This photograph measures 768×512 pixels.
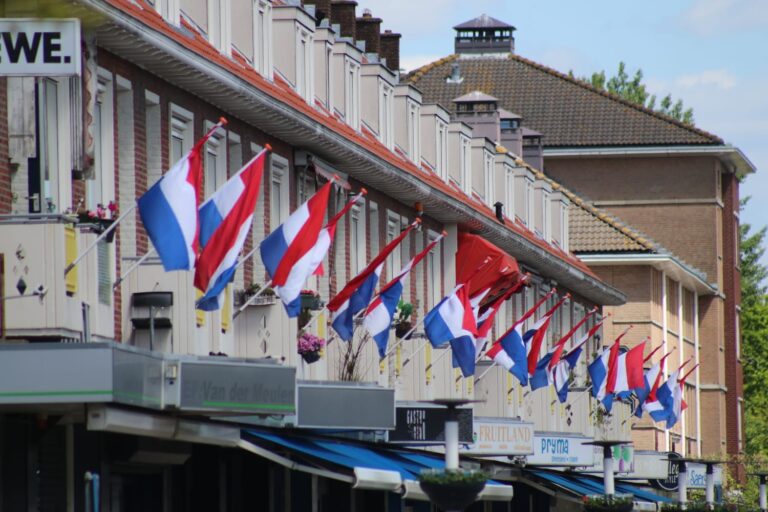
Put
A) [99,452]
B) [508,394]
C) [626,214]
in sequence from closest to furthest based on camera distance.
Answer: [99,452] < [508,394] < [626,214]

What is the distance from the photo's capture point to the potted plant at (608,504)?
3516 centimetres

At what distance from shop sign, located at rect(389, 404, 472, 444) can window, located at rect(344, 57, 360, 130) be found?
6.00m

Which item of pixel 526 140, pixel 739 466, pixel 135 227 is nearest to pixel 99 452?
pixel 135 227

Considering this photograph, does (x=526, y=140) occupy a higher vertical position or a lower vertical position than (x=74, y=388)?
higher

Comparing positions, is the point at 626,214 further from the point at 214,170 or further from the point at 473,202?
the point at 214,170

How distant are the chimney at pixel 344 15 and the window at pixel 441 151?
2515 millimetres

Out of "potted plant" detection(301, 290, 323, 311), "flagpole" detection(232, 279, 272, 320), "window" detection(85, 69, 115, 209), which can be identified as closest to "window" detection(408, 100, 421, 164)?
"potted plant" detection(301, 290, 323, 311)

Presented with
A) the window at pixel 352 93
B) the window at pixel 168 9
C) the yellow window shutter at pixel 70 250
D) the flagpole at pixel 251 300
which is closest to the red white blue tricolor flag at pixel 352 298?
the flagpole at pixel 251 300

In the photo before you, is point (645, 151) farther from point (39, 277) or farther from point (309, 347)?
point (39, 277)

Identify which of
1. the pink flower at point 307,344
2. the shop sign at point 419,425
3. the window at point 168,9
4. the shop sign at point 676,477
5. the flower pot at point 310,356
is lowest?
the shop sign at point 676,477

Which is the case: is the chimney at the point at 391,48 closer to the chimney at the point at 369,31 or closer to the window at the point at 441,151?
the chimney at the point at 369,31

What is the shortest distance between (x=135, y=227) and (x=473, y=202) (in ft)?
65.7

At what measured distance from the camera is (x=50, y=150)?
22.8 m

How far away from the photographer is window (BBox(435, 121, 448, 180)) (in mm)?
43688
